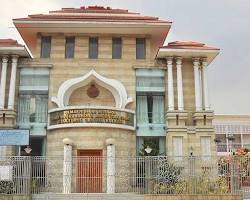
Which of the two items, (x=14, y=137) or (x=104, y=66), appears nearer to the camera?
(x=14, y=137)

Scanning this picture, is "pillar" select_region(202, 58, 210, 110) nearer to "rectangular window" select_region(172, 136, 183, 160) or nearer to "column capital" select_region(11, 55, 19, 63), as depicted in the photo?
"rectangular window" select_region(172, 136, 183, 160)

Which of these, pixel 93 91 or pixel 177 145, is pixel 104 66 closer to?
pixel 93 91

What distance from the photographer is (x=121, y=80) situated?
2458 centimetres

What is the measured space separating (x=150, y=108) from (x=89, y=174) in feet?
22.6

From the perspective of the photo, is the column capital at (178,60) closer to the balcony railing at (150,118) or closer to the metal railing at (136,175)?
the balcony railing at (150,118)

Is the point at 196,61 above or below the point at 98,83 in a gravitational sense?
above

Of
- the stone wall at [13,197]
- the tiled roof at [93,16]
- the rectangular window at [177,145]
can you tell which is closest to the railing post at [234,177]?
the rectangular window at [177,145]

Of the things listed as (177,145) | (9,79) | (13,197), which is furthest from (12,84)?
(177,145)

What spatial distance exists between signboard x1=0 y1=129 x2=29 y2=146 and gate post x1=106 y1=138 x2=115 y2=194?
423cm

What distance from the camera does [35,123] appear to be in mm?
23891

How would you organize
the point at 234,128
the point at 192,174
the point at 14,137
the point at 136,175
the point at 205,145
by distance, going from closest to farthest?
the point at 192,174
the point at 136,175
the point at 14,137
the point at 205,145
the point at 234,128

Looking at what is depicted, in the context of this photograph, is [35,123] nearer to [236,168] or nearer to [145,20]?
[145,20]

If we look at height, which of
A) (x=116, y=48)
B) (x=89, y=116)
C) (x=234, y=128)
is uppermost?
(x=116, y=48)

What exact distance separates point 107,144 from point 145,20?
8025 mm
